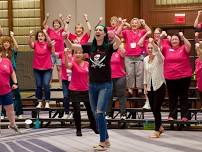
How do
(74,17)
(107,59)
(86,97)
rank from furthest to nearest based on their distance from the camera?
(74,17)
(86,97)
(107,59)

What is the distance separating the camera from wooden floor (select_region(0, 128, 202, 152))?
8.87m

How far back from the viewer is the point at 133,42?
1180 cm

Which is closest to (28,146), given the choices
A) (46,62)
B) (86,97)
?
(86,97)

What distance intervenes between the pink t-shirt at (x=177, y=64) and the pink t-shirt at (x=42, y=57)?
2877 millimetres

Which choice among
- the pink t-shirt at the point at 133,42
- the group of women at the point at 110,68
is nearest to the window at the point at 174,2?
the group of women at the point at 110,68

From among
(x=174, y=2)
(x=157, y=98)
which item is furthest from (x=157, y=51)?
(x=174, y=2)

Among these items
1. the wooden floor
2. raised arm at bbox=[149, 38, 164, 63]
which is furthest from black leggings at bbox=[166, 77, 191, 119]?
raised arm at bbox=[149, 38, 164, 63]

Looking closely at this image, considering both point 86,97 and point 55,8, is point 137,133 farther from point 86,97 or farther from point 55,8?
point 55,8

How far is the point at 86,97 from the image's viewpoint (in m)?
10.0

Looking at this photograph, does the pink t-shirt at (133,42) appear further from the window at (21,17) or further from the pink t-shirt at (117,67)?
the window at (21,17)

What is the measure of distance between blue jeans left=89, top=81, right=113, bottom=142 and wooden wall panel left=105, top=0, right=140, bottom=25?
283 inches

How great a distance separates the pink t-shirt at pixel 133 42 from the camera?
38.7 ft

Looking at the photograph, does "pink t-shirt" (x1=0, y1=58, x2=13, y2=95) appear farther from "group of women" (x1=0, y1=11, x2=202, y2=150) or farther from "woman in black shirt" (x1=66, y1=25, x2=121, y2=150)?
"woman in black shirt" (x1=66, y1=25, x2=121, y2=150)

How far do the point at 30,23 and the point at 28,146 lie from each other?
24.0ft
